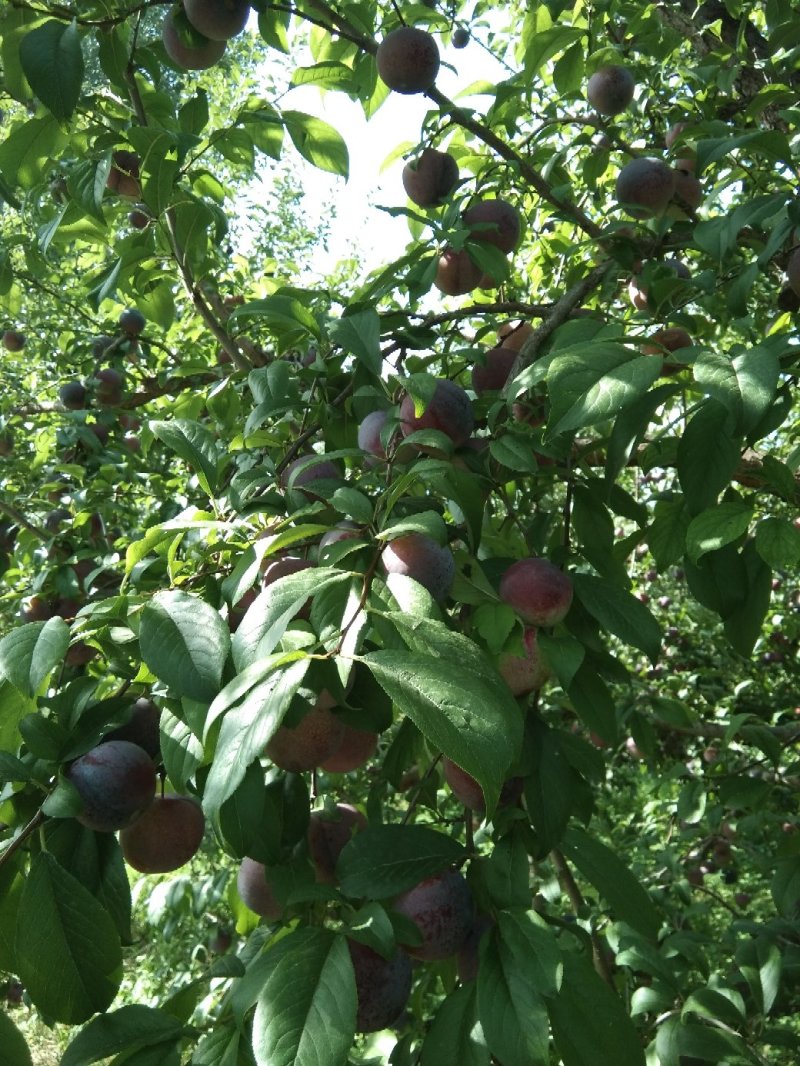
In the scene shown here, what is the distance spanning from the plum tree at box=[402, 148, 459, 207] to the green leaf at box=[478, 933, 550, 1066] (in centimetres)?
133

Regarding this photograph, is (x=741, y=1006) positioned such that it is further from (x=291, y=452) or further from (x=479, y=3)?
(x=479, y=3)

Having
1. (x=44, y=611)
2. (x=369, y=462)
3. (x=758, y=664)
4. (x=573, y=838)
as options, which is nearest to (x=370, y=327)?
(x=369, y=462)

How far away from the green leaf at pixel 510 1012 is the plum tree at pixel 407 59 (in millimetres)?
1328

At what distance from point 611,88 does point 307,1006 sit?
1872 millimetres

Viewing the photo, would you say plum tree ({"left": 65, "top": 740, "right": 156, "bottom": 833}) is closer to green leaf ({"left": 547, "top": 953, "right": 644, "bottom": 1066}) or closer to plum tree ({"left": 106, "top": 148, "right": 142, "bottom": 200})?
green leaf ({"left": 547, "top": 953, "right": 644, "bottom": 1066})

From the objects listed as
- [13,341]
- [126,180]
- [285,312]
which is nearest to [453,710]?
[285,312]

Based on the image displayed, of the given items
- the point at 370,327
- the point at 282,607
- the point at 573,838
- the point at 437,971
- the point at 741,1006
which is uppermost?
the point at 370,327

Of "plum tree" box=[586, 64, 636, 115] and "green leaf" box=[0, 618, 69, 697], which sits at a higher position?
"plum tree" box=[586, 64, 636, 115]

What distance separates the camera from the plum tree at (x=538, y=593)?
0.96 metres

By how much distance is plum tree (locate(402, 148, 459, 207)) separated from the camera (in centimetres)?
173

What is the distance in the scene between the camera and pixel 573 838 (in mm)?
951

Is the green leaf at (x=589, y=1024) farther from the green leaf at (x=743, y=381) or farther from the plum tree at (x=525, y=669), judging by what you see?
the green leaf at (x=743, y=381)

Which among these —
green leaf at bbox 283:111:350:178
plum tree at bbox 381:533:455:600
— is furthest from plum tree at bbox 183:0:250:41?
plum tree at bbox 381:533:455:600

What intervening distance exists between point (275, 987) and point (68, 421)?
2.13 m
